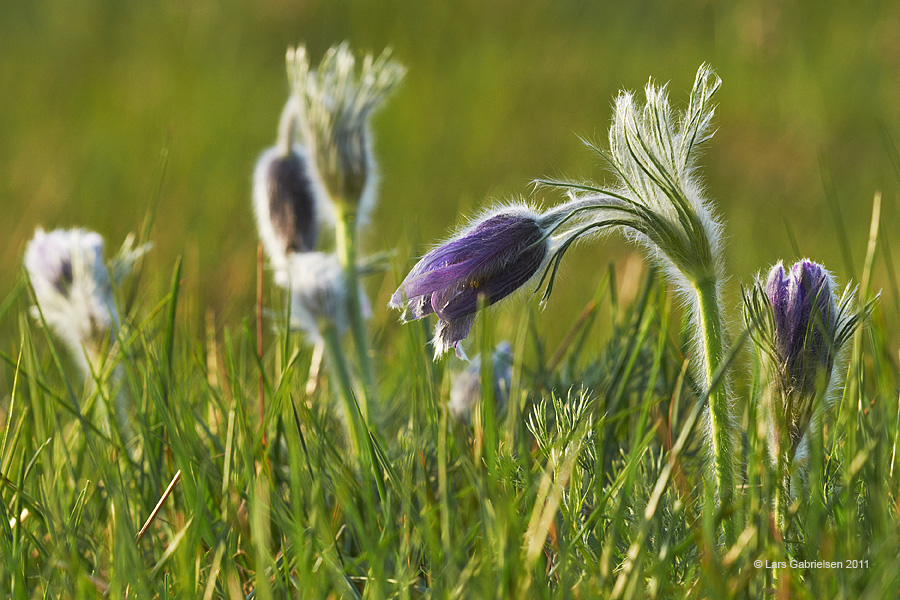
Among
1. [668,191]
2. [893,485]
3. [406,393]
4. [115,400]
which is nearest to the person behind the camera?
[668,191]

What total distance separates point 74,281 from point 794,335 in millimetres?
1373

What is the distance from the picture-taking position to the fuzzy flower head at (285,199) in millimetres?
2066

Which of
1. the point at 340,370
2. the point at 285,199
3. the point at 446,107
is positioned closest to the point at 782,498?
the point at 340,370

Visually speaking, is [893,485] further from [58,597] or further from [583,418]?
[58,597]

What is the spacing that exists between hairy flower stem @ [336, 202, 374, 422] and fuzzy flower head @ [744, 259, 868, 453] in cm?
83

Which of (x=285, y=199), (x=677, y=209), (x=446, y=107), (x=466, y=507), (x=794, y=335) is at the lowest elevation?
(x=466, y=507)

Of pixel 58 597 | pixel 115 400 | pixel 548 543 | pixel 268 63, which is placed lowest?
pixel 58 597

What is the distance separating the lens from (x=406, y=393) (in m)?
1.95

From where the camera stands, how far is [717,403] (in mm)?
1083

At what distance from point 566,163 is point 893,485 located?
444cm

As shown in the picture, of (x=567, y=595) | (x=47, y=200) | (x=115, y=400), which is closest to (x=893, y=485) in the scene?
(x=567, y=595)

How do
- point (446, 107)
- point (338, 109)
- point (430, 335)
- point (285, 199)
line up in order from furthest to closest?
point (446, 107) → point (285, 199) → point (338, 109) → point (430, 335)

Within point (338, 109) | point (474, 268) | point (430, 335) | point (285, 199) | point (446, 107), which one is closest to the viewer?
point (474, 268)

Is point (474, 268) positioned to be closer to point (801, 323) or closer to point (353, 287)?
point (801, 323)
